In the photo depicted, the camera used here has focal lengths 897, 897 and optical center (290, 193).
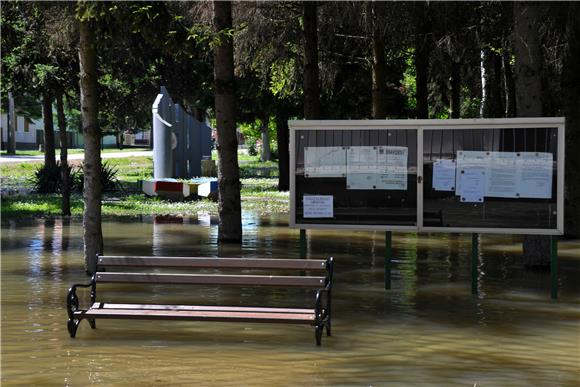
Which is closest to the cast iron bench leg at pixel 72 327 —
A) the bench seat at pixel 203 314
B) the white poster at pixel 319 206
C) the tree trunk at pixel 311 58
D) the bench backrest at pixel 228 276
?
the bench seat at pixel 203 314

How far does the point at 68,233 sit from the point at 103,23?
26.2 feet

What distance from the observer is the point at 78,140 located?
10950 cm

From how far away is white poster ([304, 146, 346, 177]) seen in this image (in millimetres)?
11641

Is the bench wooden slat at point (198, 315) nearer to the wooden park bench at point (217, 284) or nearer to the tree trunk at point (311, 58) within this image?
the wooden park bench at point (217, 284)

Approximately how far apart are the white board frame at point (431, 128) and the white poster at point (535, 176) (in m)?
0.12

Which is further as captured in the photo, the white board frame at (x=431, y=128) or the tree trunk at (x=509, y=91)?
the tree trunk at (x=509, y=91)

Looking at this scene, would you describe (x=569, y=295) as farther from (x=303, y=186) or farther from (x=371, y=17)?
(x=371, y=17)

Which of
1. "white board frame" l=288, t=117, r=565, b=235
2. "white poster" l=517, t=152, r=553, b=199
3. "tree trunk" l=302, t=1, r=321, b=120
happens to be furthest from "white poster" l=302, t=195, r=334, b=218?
"tree trunk" l=302, t=1, r=321, b=120

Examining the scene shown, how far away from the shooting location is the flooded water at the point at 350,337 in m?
7.17

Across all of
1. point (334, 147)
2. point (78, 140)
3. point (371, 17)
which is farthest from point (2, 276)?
point (78, 140)

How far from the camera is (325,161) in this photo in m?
11.7

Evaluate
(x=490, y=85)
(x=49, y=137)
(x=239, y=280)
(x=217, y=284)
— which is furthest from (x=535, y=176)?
(x=49, y=137)

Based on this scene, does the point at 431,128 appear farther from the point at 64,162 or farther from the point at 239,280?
the point at 64,162

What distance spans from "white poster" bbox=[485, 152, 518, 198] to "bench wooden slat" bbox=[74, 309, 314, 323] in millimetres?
3986
